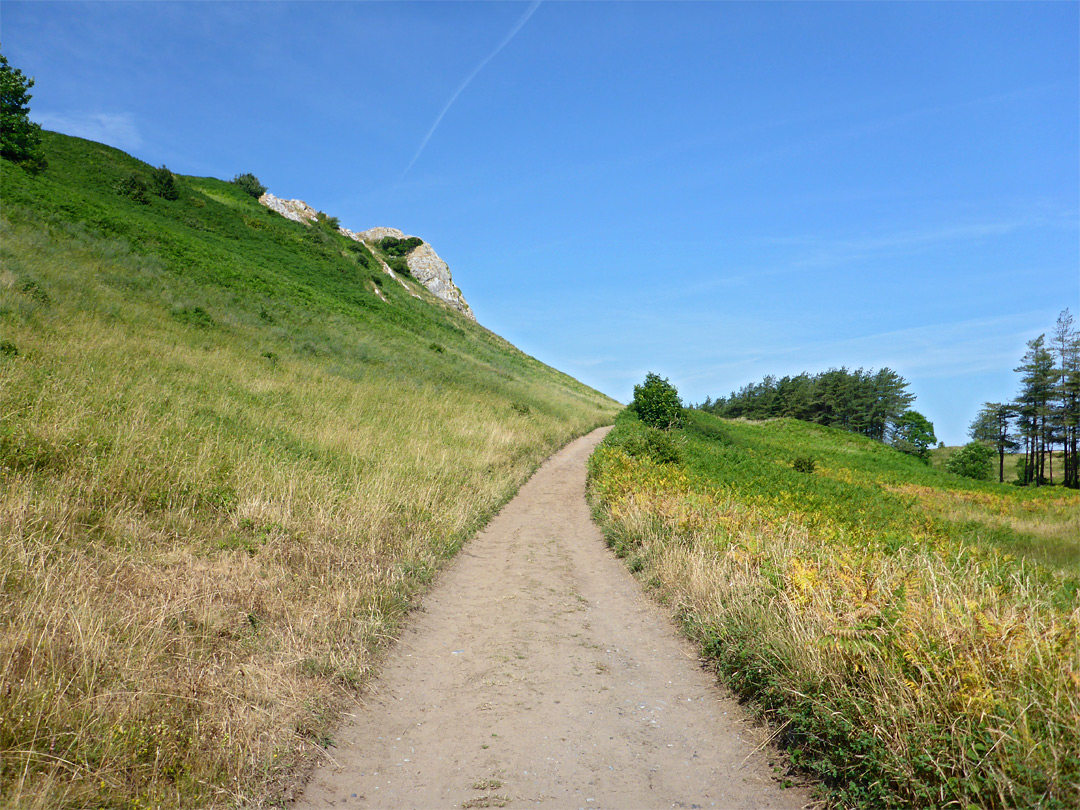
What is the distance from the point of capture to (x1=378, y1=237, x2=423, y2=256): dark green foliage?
267ft

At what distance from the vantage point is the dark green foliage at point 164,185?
138 feet

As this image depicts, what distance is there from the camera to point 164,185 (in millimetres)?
42750

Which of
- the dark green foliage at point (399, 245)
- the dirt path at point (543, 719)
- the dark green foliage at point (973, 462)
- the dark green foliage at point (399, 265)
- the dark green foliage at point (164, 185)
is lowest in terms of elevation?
the dirt path at point (543, 719)

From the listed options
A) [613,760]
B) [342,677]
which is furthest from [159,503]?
[613,760]

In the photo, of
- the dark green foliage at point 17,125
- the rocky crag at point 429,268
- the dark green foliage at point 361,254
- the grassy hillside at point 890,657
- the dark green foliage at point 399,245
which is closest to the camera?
the grassy hillside at point 890,657

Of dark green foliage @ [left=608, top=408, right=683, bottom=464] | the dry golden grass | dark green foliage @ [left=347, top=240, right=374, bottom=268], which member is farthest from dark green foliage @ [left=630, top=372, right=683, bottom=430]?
dark green foliage @ [left=347, top=240, right=374, bottom=268]

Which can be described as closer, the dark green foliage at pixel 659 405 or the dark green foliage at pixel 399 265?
the dark green foliage at pixel 659 405

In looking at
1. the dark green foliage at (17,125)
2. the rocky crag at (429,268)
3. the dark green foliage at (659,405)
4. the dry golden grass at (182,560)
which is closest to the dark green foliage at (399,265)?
the rocky crag at (429,268)

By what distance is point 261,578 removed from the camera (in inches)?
229

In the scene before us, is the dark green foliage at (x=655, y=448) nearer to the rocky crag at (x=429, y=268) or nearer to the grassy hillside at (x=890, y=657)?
the grassy hillside at (x=890, y=657)

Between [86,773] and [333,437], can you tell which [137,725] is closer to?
[86,773]

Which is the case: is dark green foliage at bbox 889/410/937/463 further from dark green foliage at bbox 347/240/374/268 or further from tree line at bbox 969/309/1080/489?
dark green foliage at bbox 347/240/374/268

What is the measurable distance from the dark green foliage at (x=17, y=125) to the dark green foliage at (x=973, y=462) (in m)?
79.2

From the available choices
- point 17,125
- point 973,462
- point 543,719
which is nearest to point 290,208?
point 17,125
